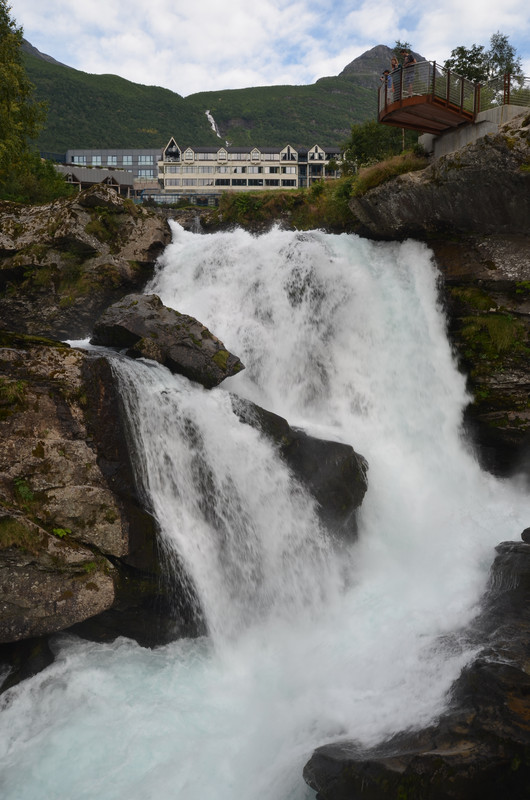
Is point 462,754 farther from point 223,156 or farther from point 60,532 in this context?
point 223,156

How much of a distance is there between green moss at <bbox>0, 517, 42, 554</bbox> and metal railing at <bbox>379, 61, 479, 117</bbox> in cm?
1674

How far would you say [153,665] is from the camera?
31.7 ft

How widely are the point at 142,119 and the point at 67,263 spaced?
576ft

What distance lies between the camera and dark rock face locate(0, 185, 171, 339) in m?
19.9

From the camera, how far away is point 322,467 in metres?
12.8

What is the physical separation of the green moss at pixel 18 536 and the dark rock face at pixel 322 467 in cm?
534

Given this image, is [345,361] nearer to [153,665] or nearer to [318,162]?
[153,665]

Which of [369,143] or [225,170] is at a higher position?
[225,170]

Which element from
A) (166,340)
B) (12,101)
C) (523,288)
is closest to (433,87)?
(523,288)

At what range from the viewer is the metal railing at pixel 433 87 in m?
16.7

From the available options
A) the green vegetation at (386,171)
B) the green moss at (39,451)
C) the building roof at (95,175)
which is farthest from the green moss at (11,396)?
the building roof at (95,175)

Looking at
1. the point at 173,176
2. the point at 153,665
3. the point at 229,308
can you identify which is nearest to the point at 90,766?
the point at 153,665

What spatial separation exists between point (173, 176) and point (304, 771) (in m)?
104

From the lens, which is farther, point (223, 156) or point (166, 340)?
point (223, 156)
